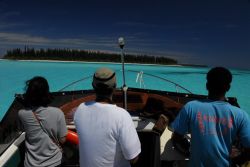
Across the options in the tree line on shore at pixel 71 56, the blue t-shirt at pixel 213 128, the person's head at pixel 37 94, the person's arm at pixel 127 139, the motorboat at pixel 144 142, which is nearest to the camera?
the person's arm at pixel 127 139

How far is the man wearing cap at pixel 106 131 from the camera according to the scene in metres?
1.50

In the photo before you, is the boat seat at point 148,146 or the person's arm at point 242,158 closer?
the person's arm at point 242,158

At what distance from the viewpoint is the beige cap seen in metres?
1.57

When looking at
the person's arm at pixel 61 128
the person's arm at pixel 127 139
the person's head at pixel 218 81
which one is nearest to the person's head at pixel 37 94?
the person's arm at pixel 61 128

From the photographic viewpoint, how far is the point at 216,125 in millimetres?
1652

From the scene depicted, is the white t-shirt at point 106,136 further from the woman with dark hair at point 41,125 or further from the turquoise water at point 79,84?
the turquoise water at point 79,84

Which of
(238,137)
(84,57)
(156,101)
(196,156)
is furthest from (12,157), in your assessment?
(84,57)

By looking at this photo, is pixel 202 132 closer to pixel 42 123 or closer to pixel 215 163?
pixel 215 163

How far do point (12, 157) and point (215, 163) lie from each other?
5.08 feet

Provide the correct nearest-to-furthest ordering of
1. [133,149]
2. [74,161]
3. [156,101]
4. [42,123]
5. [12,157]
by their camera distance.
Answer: [133,149] < [42,123] < [12,157] < [74,161] < [156,101]

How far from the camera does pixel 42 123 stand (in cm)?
198

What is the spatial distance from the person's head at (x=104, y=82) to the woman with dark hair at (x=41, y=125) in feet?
1.77

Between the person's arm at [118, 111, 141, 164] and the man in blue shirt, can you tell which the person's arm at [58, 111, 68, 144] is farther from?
the man in blue shirt

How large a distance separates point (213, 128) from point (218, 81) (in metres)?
0.26
